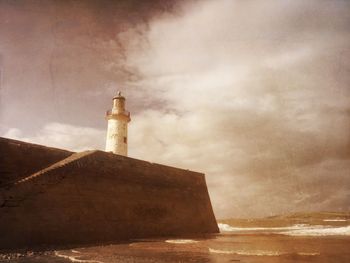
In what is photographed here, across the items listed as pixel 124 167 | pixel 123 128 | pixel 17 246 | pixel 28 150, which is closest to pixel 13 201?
pixel 17 246

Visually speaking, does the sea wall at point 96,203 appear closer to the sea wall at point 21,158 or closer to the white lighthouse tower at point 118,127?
the sea wall at point 21,158

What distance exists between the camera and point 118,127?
21.8 m

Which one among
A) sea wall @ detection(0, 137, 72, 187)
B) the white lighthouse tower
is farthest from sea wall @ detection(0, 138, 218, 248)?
the white lighthouse tower

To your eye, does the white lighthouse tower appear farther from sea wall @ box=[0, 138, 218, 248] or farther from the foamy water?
the foamy water

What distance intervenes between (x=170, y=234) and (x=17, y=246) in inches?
332

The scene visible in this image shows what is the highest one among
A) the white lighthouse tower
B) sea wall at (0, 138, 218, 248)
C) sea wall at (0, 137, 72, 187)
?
the white lighthouse tower

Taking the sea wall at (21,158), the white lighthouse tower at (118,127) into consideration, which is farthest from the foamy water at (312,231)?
the sea wall at (21,158)

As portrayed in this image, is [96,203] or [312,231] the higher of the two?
[96,203]

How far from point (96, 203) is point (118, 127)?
33.3ft

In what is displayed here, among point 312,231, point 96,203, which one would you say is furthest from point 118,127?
point 312,231

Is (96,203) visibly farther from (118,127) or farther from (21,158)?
(118,127)

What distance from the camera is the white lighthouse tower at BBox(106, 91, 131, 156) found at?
2156 cm

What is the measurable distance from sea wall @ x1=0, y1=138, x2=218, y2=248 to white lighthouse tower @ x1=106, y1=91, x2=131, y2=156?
5.13 meters

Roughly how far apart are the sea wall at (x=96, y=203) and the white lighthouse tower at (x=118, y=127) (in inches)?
202
